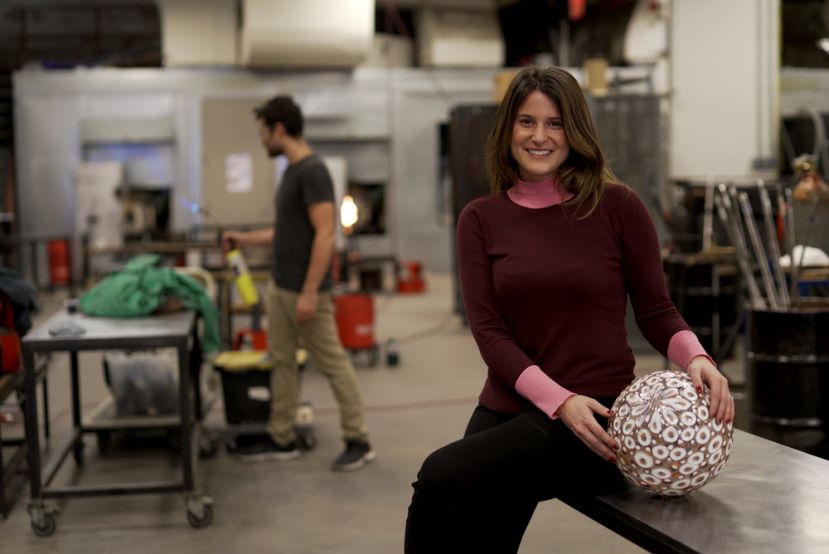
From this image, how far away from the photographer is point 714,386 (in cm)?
221

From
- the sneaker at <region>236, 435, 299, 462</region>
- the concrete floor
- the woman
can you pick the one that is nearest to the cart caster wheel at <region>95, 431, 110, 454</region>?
the concrete floor

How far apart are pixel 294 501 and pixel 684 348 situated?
2.37 meters

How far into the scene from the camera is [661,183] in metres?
8.48

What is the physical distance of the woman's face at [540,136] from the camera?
8.04ft

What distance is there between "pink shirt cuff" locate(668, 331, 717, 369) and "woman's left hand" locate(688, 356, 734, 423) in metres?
0.05

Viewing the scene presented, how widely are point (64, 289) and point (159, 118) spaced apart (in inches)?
92.0

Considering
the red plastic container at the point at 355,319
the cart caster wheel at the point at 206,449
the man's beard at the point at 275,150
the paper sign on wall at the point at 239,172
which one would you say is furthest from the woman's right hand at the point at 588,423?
the paper sign on wall at the point at 239,172

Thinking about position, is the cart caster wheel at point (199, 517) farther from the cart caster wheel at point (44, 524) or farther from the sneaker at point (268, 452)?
the sneaker at point (268, 452)

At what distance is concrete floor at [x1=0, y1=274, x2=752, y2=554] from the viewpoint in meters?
3.85

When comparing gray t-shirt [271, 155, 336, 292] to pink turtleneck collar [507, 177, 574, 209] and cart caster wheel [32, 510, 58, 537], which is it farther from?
pink turtleneck collar [507, 177, 574, 209]

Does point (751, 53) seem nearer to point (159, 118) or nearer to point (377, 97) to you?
point (377, 97)

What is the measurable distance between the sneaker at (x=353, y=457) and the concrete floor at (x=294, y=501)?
47 millimetres

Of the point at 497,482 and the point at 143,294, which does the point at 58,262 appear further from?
the point at 497,482

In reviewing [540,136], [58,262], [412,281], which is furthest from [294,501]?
[58,262]
